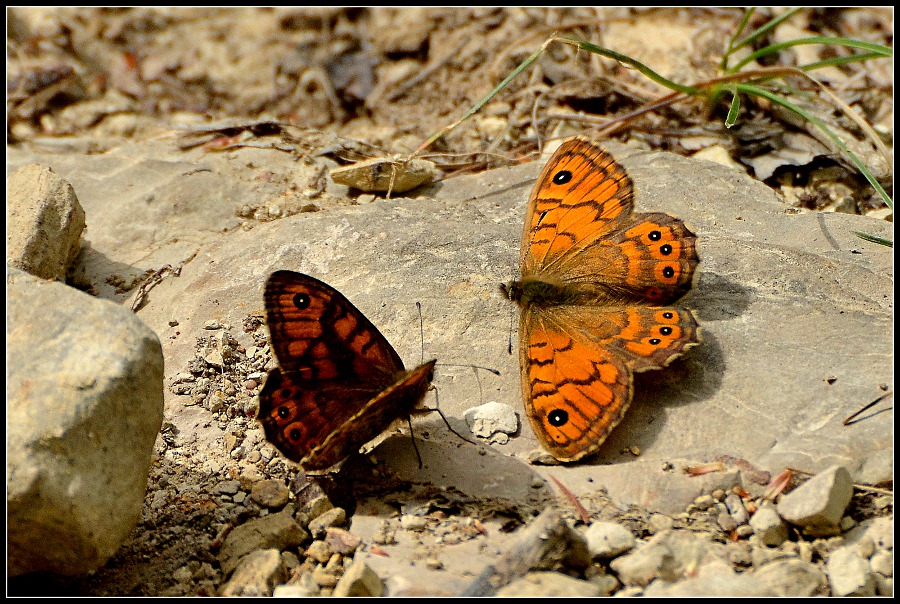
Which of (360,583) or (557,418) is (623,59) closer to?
(557,418)

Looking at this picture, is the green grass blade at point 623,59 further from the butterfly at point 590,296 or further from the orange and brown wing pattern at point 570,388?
the orange and brown wing pattern at point 570,388

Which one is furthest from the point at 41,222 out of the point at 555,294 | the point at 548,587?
the point at 548,587

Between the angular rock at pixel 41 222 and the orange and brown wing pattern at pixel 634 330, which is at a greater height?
the angular rock at pixel 41 222

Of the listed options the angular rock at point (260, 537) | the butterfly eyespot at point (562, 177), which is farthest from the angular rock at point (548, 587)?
the butterfly eyespot at point (562, 177)

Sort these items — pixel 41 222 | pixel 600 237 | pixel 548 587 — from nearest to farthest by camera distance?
1. pixel 548 587
2. pixel 600 237
3. pixel 41 222

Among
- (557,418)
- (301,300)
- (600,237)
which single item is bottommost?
(557,418)

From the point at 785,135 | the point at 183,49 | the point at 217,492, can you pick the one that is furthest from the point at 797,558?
the point at 183,49

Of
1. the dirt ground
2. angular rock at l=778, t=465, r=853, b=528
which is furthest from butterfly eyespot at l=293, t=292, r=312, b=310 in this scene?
the dirt ground
